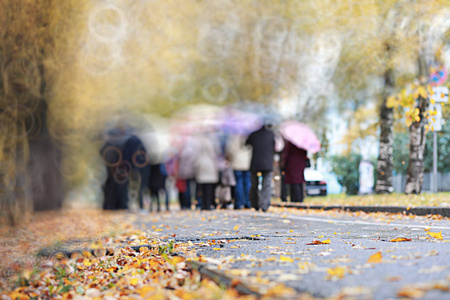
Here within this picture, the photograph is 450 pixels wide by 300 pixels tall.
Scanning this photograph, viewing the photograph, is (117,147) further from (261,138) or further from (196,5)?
(196,5)

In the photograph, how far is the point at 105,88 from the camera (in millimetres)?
24250

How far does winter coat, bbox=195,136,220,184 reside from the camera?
17203 mm

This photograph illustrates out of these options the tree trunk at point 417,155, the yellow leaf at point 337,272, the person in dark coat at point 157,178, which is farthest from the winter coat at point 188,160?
the yellow leaf at point 337,272

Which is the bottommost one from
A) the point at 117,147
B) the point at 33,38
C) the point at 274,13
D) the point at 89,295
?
the point at 89,295

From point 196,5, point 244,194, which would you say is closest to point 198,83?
point 196,5

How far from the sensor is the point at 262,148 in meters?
15.4

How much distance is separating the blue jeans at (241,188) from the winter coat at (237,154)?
1.03ft

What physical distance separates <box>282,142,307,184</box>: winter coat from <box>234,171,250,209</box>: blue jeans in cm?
117

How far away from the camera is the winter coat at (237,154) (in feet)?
56.6

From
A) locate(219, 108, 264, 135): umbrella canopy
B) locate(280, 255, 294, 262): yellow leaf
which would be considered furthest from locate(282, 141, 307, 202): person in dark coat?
locate(280, 255, 294, 262): yellow leaf

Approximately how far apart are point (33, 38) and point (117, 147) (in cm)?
424

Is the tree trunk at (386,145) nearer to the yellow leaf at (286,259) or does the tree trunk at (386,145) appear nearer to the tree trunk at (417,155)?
the tree trunk at (417,155)

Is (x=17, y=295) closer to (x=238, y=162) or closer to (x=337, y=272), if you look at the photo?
(x=337, y=272)

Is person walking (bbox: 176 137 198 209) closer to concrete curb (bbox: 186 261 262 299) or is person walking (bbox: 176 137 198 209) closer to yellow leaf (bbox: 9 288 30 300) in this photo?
yellow leaf (bbox: 9 288 30 300)
